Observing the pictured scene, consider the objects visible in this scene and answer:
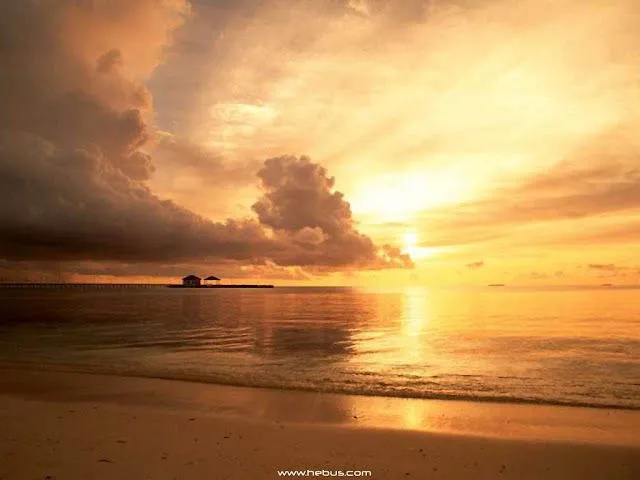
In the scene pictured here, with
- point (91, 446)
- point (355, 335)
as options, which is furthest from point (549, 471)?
point (355, 335)

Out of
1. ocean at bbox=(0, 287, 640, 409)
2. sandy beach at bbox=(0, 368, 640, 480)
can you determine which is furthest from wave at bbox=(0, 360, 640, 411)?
sandy beach at bbox=(0, 368, 640, 480)

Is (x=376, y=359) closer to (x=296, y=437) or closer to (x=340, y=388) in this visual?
(x=340, y=388)

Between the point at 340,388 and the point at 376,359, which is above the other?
the point at 340,388

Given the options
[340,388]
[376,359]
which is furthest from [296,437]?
[376,359]

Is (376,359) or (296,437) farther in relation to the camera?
(376,359)

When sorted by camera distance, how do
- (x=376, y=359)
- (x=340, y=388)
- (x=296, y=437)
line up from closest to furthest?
(x=296, y=437), (x=340, y=388), (x=376, y=359)

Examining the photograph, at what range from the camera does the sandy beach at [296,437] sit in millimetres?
10820

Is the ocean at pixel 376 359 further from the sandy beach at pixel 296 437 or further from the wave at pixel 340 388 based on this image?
the sandy beach at pixel 296 437

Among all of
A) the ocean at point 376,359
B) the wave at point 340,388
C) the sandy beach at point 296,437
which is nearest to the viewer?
the sandy beach at point 296,437

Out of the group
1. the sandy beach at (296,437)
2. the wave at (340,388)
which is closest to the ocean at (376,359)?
the wave at (340,388)

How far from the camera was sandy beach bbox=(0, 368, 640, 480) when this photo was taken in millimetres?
10820

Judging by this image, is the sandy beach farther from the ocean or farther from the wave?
the ocean

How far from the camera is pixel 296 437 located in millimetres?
13156

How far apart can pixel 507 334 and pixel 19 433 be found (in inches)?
1787
